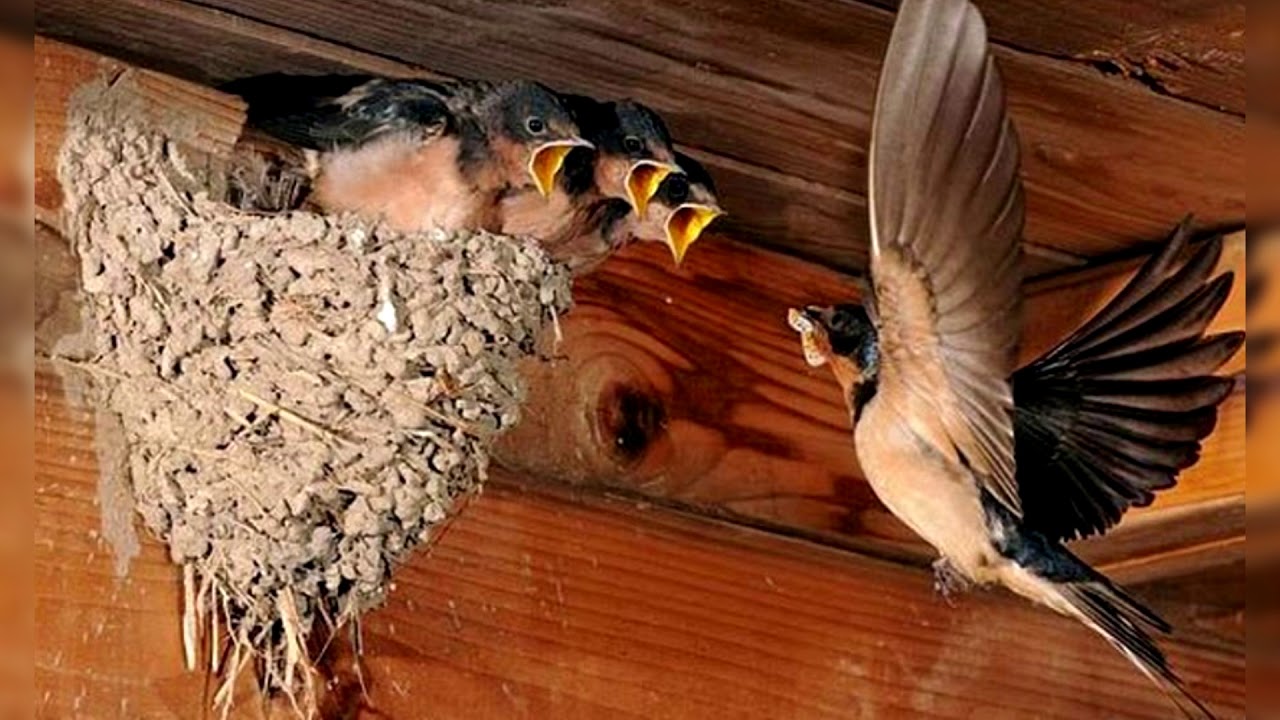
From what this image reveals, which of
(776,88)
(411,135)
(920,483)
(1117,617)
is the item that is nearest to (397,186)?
(411,135)

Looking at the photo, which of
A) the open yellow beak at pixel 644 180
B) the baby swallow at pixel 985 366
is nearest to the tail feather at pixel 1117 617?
the baby swallow at pixel 985 366

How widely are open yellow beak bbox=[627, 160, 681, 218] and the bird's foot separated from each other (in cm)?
56

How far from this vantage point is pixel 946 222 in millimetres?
1718

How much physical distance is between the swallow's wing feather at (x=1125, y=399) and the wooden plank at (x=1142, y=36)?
0.58 feet

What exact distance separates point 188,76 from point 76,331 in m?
0.33

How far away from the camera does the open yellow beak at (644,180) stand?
2.00 metres

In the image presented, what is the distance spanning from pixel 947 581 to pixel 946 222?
0.72 metres

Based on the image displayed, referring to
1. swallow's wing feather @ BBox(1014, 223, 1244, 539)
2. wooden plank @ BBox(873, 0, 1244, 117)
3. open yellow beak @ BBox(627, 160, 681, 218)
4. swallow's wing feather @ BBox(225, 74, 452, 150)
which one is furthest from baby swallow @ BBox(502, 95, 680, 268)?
swallow's wing feather @ BBox(1014, 223, 1244, 539)

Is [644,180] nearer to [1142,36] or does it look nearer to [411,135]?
[411,135]

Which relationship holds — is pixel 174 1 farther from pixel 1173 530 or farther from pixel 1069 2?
pixel 1173 530

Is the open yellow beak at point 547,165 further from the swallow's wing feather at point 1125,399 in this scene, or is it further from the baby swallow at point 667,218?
the swallow's wing feather at point 1125,399

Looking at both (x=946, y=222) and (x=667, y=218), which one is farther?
(x=667, y=218)

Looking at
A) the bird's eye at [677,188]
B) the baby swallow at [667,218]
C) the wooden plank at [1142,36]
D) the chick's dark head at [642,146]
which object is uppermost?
the wooden plank at [1142,36]

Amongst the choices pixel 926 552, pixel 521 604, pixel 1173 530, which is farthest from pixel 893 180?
pixel 1173 530
